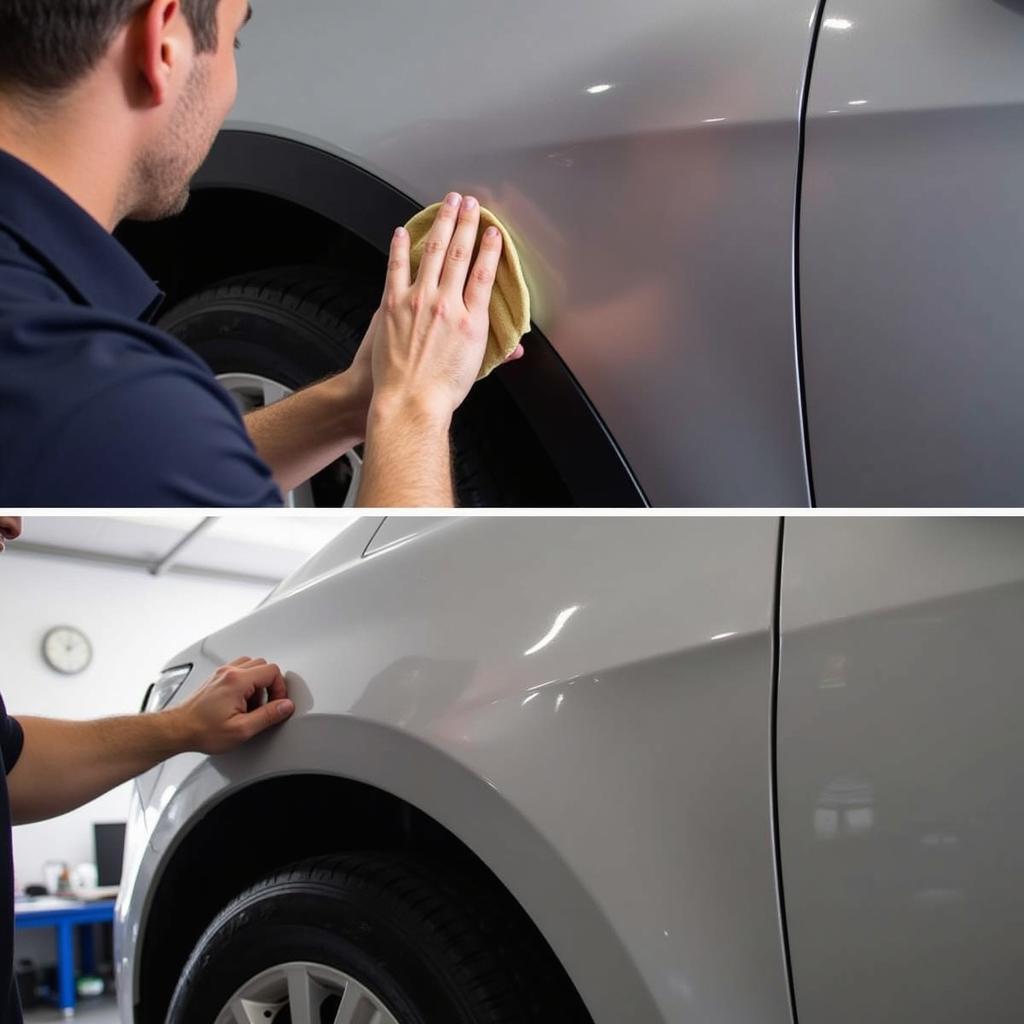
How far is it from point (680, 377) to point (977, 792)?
0.35 meters

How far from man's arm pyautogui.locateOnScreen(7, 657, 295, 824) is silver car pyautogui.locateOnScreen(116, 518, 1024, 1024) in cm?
2

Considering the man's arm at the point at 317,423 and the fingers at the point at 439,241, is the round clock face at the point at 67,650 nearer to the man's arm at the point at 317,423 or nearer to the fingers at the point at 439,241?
the man's arm at the point at 317,423

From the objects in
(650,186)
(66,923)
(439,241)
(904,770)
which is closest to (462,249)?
(439,241)

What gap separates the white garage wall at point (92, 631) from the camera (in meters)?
0.66

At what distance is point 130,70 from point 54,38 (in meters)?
0.04

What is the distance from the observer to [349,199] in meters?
0.85

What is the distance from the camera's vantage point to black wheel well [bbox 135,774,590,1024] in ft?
2.91

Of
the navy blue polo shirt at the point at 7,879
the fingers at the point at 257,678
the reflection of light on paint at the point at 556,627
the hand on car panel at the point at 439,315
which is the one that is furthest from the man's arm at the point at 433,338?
the navy blue polo shirt at the point at 7,879

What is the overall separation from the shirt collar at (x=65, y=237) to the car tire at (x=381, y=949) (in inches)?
17.3

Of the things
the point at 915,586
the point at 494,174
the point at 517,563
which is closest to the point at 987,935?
the point at 915,586

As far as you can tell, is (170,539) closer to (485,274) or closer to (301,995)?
(485,274)

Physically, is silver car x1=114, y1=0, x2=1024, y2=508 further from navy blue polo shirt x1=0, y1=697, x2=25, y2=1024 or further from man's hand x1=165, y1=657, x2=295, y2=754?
navy blue polo shirt x1=0, y1=697, x2=25, y2=1024

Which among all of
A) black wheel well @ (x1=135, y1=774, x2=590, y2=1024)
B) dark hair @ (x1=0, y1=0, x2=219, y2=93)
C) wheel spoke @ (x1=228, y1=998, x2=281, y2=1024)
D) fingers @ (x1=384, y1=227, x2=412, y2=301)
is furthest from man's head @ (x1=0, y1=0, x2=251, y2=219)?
wheel spoke @ (x1=228, y1=998, x2=281, y2=1024)

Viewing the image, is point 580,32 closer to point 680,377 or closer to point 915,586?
point 680,377
